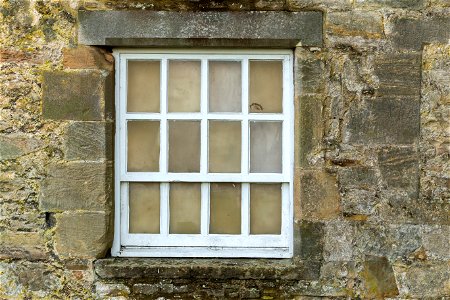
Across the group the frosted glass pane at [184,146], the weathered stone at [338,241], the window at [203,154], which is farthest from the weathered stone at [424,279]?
the frosted glass pane at [184,146]

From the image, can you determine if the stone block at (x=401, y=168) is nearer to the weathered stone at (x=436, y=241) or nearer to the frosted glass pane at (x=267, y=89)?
the weathered stone at (x=436, y=241)

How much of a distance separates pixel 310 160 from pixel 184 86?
106cm

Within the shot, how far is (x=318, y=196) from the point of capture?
4.02 meters

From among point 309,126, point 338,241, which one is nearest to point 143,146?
point 309,126

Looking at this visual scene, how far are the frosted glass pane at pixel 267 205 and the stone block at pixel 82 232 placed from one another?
1070 millimetres

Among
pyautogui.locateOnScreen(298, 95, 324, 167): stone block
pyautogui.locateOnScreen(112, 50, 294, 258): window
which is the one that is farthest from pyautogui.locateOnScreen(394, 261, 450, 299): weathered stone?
pyautogui.locateOnScreen(298, 95, 324, 167): stone block

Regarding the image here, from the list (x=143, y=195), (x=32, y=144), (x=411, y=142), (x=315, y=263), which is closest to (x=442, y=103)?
(x=411, y=142)

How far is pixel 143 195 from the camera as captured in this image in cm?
423

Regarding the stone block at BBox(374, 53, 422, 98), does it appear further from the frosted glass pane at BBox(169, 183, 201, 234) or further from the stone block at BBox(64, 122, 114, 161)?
the stone block at BBox(64, 122, 114, 161)

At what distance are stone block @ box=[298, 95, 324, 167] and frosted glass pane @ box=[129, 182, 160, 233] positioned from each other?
3.64 feet

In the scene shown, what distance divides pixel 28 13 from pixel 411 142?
112 inches

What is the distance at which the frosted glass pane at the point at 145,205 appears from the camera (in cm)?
423

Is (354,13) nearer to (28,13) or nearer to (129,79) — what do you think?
(129,79)

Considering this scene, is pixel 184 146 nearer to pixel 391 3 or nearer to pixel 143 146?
pixel 143 146
